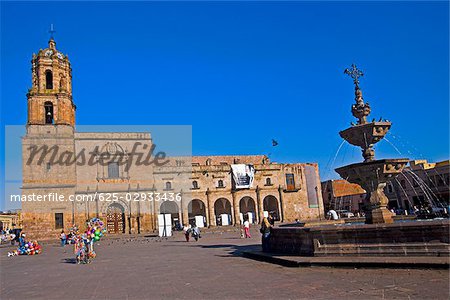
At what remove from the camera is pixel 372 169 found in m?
10.3

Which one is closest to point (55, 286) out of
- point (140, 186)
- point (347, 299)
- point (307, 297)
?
point (307, 297)

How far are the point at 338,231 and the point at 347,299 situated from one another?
3.46m

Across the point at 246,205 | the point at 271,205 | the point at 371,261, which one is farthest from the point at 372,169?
the point at 271,205

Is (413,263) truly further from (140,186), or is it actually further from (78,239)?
(140,186)

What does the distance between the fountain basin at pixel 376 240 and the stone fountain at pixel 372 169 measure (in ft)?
6.95

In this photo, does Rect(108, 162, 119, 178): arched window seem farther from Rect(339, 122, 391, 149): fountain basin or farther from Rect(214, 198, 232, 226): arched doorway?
Rect(339, 122, 391, 149): fountain basin

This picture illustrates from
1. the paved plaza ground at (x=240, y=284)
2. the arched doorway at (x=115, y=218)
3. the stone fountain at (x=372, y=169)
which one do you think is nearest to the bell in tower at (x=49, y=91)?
the arched doorway at (x=115, y=218)

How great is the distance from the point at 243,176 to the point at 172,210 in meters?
9.47

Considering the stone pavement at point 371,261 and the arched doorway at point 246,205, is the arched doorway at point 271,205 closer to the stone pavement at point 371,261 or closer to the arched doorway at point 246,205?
the arched doorway at point 246,205

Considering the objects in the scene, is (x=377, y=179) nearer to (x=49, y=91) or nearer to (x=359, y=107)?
(x=359, y=107)

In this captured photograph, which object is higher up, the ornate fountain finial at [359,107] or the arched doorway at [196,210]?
the ornate fountain finial at [359,107]

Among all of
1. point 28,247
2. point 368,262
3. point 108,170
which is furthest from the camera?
point 108,170

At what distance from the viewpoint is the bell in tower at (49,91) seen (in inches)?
1455

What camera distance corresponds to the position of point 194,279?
26.2ft
